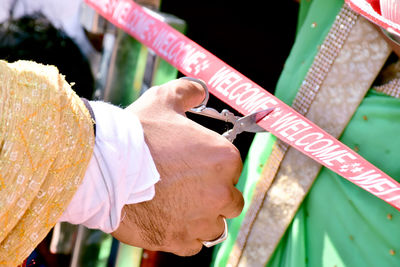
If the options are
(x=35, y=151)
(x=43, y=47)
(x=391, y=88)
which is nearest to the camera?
(x=35, y=151)

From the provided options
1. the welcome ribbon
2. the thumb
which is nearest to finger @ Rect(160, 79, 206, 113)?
the thumb

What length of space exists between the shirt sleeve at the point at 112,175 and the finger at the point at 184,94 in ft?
0.32

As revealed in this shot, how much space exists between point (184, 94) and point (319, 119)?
43cm

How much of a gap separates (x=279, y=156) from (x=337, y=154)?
0.19 m

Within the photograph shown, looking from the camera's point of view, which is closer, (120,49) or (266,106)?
(266,106)

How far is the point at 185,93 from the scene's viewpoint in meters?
0.69

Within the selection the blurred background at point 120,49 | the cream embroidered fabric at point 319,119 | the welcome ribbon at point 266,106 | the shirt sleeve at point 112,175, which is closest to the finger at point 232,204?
the shirt sleeve at point 112,175

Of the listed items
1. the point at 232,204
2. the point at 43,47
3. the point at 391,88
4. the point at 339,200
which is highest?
the point at 391,88

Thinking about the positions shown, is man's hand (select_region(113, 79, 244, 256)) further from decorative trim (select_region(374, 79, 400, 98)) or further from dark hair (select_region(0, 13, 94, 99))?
dark hair (select_region(0, 13, 94, 99))

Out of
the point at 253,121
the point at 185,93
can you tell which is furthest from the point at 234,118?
the point at 185,93

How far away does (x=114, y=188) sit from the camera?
0.55 meters

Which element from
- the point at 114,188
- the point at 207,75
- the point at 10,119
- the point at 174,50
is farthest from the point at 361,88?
the point at 10,119

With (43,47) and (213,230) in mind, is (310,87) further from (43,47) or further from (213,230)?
(43,47)

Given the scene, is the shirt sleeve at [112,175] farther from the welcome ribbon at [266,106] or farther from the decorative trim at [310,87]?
the decorative trim at [310,87]
